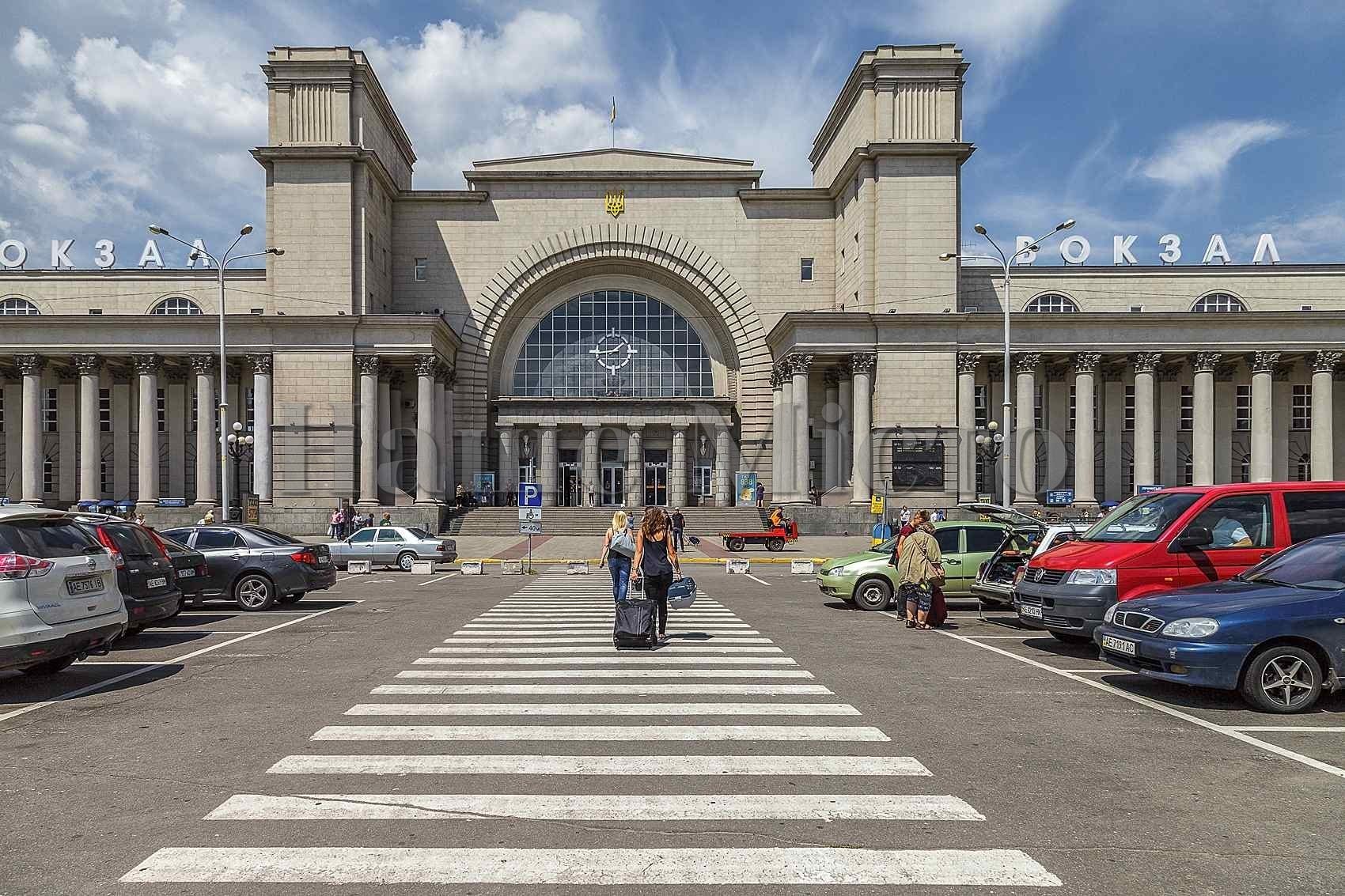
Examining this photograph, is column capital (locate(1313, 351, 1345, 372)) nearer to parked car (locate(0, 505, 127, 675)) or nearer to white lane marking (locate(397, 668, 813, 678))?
white lane marking (locate(397, 668, 813, 678))

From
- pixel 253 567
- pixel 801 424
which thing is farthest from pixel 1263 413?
pixel 253 567

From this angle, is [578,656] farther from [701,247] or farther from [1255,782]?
[701,247]

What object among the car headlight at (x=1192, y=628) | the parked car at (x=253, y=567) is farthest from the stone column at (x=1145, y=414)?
the parked car at (x=253, y=567)

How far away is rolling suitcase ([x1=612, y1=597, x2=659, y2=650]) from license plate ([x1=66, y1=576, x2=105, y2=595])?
230 inches

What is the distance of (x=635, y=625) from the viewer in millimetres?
11281

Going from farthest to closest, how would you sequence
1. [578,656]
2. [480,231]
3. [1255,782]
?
[480,231] → [578,656] → [1255,782]

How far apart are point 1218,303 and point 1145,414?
11261mm

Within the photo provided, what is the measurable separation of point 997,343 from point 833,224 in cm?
1246

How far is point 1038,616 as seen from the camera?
37.3 feet

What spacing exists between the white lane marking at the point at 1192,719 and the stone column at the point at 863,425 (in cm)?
3218

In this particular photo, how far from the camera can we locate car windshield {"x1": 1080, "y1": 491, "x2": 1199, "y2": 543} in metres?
11.2

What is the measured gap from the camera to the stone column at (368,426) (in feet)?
143

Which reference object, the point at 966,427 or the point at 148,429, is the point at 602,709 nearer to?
the point at 966,427

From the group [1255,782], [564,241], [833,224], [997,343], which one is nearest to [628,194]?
[564,241]
